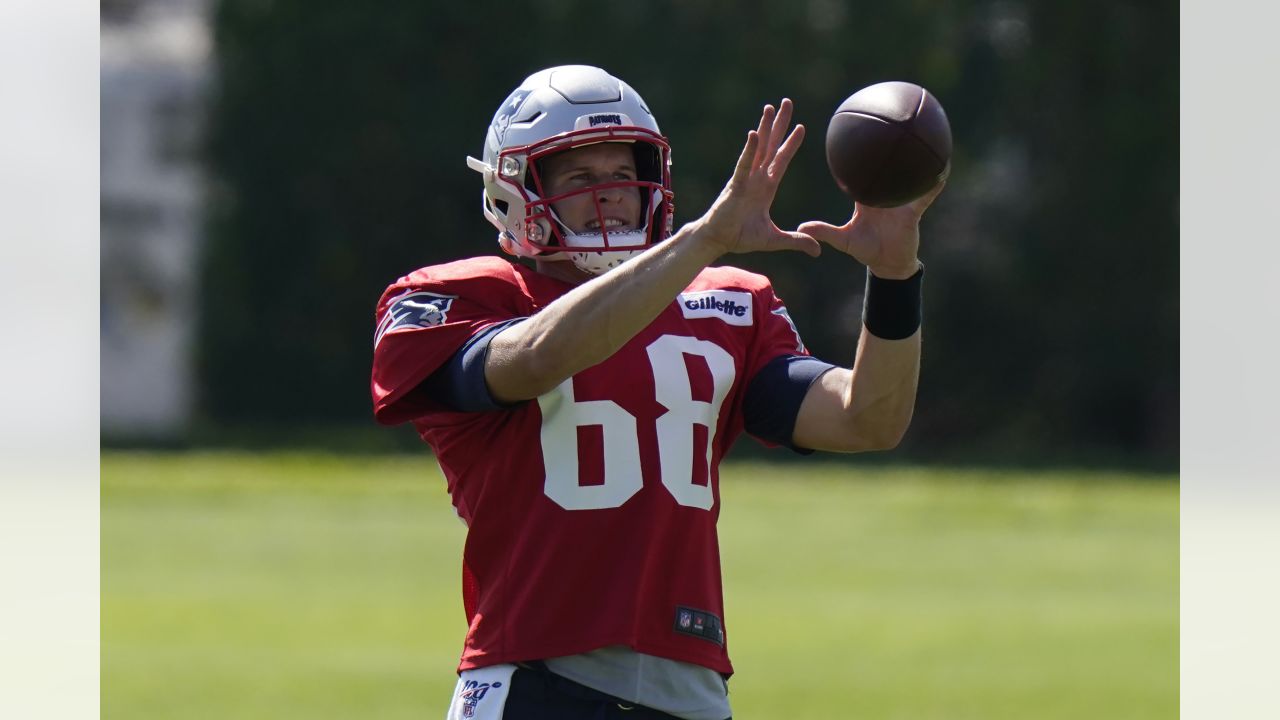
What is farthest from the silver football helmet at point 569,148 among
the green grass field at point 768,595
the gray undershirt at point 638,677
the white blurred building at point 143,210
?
the white blurred building at point 143,210

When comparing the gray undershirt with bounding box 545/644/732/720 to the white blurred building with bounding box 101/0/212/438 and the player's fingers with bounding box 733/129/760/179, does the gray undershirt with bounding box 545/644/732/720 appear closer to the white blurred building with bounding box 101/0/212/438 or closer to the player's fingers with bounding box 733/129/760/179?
the player's fingers with bounding box 733/129/760/179

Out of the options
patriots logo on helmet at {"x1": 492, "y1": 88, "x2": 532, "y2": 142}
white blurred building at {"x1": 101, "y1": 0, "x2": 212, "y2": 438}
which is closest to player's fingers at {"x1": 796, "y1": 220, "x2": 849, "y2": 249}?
patriots logo on helmet at {"x1": 492, "y1": 88, "x2": 532, "y2": 142}

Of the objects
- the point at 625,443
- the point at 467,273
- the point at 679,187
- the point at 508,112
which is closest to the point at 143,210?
the point at 679,187

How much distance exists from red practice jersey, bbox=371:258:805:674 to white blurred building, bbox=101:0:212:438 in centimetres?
2744

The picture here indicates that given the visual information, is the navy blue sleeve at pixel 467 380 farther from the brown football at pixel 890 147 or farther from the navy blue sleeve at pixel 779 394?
the brown football at pixel 890 147

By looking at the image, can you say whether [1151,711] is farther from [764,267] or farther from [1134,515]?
[764,267]

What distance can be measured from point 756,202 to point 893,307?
44 centimetres

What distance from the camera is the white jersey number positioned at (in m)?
3.22

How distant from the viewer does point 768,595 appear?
12914mm

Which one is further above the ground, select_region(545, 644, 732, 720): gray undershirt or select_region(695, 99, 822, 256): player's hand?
select_region(695, 99, 822, 256): player's hand

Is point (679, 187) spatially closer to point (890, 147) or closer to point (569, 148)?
point (569, 148)

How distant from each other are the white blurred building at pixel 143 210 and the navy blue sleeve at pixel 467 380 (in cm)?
2751

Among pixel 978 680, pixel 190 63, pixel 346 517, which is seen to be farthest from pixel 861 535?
pixel 190 63

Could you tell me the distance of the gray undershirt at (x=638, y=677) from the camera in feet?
10.4
